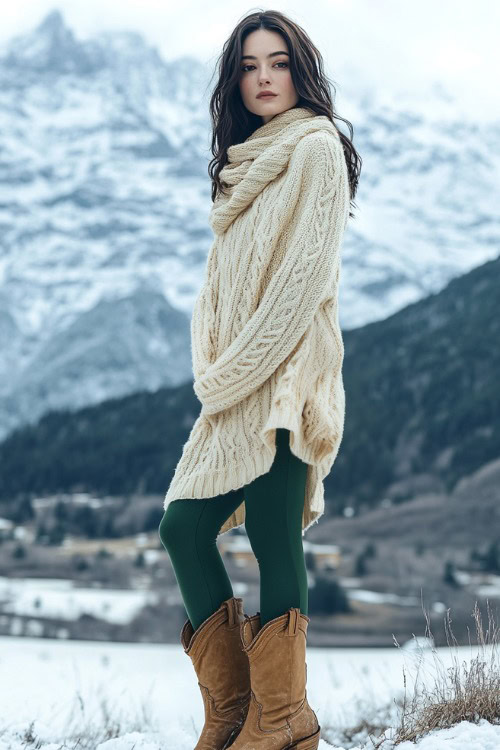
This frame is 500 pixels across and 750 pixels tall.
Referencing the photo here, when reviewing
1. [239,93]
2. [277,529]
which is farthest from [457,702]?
[239,93]

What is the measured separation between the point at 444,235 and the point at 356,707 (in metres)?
118

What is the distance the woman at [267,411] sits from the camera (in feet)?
5.62

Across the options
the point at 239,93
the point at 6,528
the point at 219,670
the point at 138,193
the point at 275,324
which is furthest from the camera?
the point at 138,193

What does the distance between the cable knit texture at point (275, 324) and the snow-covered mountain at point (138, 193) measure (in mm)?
68148

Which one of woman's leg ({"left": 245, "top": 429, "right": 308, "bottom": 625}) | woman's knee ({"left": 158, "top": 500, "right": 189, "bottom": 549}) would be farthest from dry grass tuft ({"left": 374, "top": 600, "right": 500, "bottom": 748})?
woman's knee ({"left": 158, "top": 500, "right": 189, "bottom": 549})

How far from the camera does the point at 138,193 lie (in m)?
131

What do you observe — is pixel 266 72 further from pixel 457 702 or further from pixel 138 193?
pixel 138 193

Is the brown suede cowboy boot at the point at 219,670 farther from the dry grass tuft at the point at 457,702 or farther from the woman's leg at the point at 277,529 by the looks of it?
the dry grass tuft at the point at 457,702

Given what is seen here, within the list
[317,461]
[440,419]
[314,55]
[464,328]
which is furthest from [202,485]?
[464,328]

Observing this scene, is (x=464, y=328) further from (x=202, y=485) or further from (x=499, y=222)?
(x=499, y=222)

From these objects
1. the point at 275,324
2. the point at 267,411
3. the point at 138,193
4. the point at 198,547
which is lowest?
the point at 198,547

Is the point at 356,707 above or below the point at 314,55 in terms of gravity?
below

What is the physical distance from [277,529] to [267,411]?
0.22 m

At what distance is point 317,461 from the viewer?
1774 millimetres
